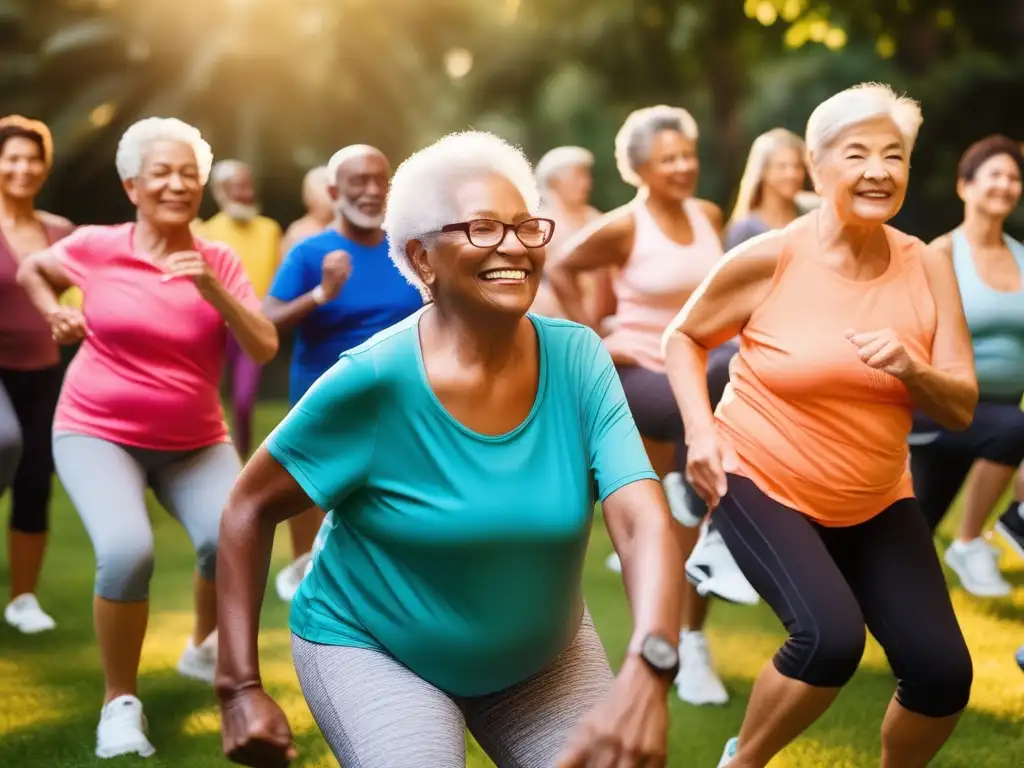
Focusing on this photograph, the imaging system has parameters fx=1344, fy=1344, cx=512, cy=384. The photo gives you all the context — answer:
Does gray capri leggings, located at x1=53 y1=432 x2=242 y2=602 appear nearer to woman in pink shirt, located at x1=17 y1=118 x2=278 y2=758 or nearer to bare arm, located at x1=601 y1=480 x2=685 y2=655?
woman in pink shirt, located at x1=17 y1=118 x2=278 y2=758

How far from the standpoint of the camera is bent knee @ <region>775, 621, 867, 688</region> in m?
3.31

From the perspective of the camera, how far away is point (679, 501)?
611cm

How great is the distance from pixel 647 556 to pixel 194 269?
2361mm

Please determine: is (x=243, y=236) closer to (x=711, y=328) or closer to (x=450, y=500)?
(x=711, y=328)

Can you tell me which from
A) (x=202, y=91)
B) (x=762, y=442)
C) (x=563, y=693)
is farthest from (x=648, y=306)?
(x=202, y=91)

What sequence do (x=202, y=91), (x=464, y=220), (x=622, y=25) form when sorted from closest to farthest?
(x=464, y=220) < (x=622, y=25) < (x=202, y=91)

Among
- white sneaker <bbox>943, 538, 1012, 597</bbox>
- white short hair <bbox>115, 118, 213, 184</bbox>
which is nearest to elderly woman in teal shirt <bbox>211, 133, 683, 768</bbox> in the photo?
white short hair <bbox>115, 118, 213, 184</bbox>

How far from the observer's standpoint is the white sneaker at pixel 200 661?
5.27 metres

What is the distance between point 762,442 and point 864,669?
2.22 metres

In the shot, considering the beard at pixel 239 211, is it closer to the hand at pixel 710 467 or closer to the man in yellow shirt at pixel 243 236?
the man in yellow shirt at pixel 243 236

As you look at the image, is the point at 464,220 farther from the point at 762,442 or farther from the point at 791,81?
the point at 791,81

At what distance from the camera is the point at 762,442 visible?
368cm

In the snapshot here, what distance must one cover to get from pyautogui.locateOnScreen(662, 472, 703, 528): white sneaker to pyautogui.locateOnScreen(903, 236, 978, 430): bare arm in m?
2.05

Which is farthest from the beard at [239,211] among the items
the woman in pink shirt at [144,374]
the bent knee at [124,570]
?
the bent knee at [124,570]
